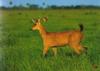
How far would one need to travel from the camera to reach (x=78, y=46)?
Result: 27.2 m

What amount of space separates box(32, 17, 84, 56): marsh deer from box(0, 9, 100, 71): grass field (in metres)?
0.04

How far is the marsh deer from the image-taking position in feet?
89.1

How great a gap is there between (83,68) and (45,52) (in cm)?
35

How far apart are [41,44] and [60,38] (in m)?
0.17

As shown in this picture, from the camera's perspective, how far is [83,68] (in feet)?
89.1

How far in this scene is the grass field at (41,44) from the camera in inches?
1070

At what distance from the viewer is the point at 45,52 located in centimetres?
2722

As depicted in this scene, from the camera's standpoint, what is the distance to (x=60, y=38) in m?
27.2

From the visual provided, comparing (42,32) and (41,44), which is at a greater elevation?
(42,32)

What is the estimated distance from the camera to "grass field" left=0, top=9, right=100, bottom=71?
27.2m

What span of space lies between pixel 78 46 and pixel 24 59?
18.3 inches

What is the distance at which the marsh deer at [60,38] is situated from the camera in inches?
1070

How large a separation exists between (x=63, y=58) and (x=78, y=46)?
167 mm

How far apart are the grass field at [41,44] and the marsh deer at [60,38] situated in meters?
0.04
